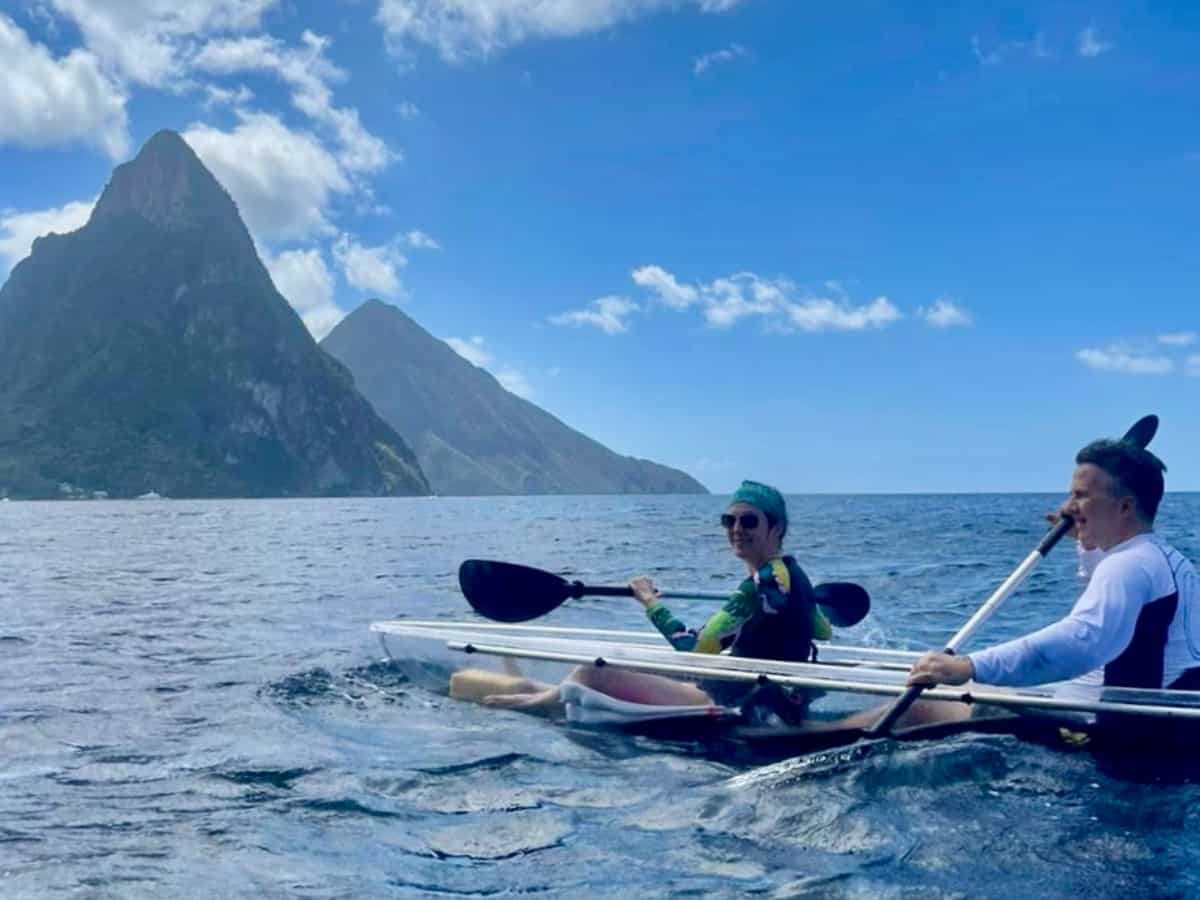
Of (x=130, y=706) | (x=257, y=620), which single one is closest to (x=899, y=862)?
(x=130, y=706)

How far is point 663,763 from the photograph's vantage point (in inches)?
276

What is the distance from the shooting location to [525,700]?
8.55 metres

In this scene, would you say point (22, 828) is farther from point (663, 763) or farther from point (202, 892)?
point (663, 763)

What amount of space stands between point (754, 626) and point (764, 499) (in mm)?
912

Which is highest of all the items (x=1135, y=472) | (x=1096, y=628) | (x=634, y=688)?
(x=1135, y=472)

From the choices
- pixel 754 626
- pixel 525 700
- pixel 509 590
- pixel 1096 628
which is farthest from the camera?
pixel 509 590

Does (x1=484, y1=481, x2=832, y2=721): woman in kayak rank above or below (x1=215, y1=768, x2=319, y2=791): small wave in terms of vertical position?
above

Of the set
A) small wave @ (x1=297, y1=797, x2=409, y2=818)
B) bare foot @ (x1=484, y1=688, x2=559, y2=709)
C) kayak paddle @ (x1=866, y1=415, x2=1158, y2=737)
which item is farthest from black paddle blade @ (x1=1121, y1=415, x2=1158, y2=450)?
small wave @ (x1=297, y1=797, x2=409, y2=818)

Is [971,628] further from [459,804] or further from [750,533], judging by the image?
[459,804]

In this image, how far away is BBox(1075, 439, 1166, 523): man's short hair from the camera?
6.04 m

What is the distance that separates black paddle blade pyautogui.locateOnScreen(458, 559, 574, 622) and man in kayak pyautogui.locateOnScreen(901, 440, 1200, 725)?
183 inches

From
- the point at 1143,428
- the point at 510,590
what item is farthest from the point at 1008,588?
the point at 510,590

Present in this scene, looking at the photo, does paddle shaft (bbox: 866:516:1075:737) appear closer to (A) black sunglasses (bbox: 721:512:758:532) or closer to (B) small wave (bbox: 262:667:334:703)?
(A) black sunglasses (bbox: 721:512:758:532)

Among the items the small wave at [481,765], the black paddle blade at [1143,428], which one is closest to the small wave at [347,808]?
the small wave at [481,765]
